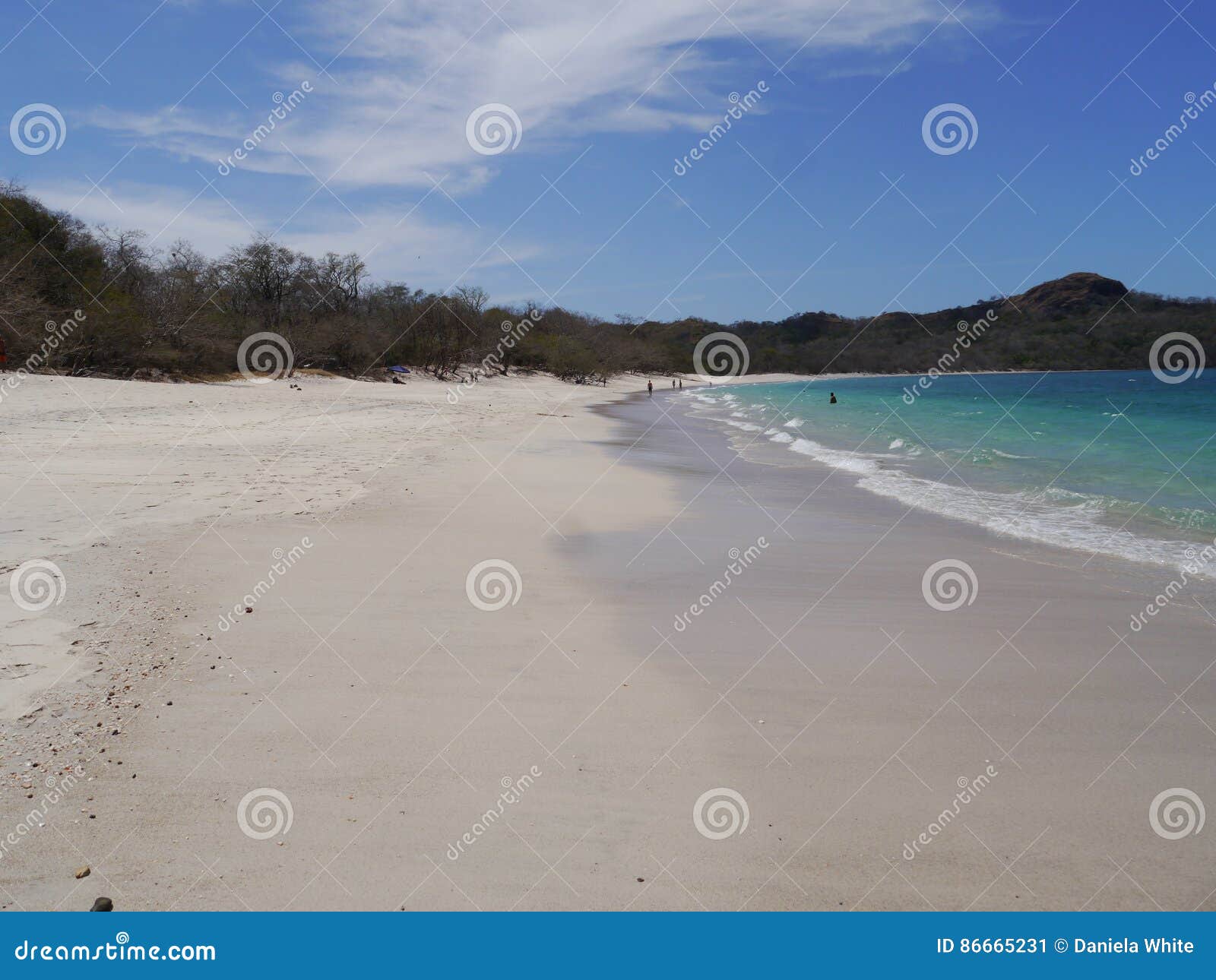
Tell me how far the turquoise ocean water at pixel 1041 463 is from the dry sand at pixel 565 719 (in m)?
2.66

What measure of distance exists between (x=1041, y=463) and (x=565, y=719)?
18.7m

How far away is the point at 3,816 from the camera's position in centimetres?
318

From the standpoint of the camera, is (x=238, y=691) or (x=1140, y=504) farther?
(x=1140, y=504)

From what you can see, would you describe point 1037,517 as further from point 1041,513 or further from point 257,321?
point 257,321

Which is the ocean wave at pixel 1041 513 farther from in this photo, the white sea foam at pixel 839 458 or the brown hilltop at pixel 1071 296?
the brown hilltop at pixel 1071 296

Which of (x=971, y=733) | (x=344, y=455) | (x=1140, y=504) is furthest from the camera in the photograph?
(x=344, y=455)

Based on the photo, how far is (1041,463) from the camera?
19516 mm

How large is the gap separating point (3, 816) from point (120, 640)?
1.95 metres

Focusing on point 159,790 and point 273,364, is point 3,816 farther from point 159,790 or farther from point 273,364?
point 273,364

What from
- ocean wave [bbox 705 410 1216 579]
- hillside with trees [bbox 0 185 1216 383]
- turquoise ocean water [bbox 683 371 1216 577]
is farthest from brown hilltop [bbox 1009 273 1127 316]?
ocean wave [bbox 705 410 1216 579]

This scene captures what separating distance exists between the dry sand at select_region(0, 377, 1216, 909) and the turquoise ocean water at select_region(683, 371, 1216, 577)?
2.66 metres

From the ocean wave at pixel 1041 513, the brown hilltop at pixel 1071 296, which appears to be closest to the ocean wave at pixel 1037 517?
the ocean wave at pixel 1041 513

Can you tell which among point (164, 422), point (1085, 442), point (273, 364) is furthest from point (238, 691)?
point (273, 364)

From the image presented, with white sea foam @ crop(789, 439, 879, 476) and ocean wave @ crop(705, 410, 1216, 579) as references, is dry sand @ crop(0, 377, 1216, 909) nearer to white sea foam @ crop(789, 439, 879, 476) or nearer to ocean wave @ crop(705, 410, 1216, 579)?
ocean wave @ crop(705, 410, 1216, 579)
